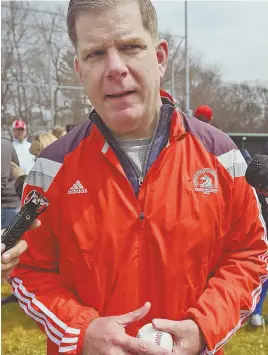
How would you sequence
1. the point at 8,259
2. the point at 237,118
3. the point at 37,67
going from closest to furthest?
the point at 8,259 < the point at 37,67 < the point at 237,118

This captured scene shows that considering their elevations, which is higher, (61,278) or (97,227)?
(97,227)

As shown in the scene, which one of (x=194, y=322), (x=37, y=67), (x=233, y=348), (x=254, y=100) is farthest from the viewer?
(x=254, y=100)

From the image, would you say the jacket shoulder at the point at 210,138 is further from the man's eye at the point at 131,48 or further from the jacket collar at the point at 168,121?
the man's eye at the point at 131,48

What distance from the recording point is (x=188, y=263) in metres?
1.44

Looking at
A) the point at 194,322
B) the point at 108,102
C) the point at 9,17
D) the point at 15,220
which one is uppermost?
the point at 9,17

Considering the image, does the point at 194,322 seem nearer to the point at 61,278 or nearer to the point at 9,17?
the point at 61,278

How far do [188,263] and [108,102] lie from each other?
59cm

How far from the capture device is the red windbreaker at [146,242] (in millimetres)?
1430

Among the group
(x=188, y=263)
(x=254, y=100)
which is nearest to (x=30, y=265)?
(x=188, y=263)

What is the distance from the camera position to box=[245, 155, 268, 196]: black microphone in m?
1.30

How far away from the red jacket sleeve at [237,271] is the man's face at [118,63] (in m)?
0.44

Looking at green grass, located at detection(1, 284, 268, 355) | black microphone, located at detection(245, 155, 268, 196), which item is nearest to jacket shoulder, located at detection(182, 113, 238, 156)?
black microphone, located at detection(245, 155, 268, 196)

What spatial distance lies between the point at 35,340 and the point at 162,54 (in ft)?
11.5

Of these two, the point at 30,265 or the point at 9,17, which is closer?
the point at 30,265
